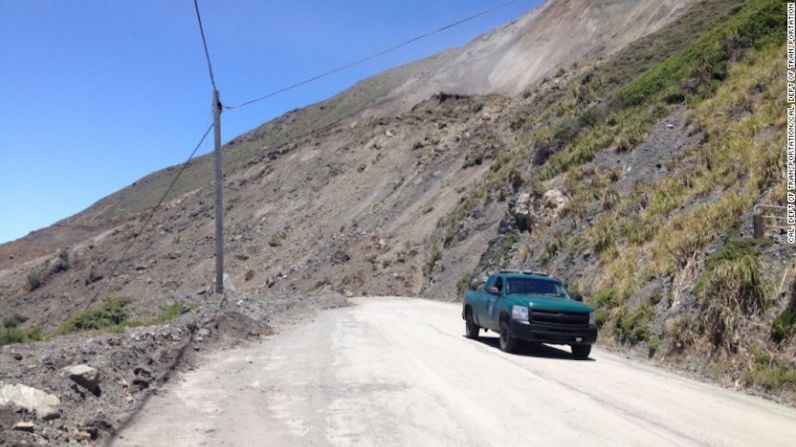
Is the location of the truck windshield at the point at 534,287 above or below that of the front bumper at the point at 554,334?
above

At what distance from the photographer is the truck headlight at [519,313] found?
44.9 feet

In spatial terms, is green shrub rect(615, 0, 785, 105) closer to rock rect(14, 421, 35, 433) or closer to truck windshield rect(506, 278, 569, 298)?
truck windshield rect(506, 278, 569, 298)

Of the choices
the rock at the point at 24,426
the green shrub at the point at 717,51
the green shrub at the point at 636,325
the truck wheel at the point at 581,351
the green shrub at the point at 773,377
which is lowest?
the green shrub at the point at 773,377

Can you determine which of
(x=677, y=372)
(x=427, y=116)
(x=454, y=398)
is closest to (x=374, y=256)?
(x=427, y=116)

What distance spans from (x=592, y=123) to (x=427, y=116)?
111 feet

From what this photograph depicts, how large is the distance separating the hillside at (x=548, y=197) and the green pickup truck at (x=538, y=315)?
1688mm

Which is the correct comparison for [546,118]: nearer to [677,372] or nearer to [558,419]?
[677,372]

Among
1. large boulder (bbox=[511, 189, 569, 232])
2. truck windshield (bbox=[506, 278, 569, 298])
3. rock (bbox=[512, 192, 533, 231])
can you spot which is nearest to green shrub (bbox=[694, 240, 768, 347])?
truck windshield (bbox=[506, 278, 569, 298])

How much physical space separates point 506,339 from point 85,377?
8.30 meters

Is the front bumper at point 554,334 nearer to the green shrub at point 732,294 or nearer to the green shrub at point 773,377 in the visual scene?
the green shrub at point 732,294

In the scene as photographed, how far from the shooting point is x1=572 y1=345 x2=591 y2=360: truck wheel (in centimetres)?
1374

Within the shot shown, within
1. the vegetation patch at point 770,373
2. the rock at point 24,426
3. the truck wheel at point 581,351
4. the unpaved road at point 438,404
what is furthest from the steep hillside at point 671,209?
the rock at point 24,426

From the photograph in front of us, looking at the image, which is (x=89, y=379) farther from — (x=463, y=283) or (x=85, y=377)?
(x=463, y=283)

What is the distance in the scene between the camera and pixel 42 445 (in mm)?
6129
